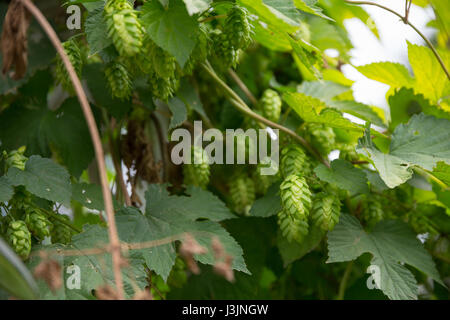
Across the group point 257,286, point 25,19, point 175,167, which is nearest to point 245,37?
point 25,19

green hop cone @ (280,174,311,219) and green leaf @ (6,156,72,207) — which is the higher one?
green leaf @ (6,156,72,207)

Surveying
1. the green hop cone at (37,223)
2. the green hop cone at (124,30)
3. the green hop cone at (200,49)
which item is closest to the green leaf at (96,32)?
the green hop cone at (124,30)

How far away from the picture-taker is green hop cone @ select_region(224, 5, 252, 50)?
90 centimetres

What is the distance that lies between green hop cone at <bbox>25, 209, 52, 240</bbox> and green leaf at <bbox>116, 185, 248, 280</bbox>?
14 centimetres

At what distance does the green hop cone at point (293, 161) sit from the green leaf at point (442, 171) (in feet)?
0.78

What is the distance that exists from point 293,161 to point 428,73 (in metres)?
0.41

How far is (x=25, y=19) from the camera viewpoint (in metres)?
0.73

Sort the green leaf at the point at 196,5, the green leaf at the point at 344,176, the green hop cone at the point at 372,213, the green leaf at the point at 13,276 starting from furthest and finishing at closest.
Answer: the green hop cone at the point at 372,213, the green leaf at the point at 344,176, the green leaf at the point at 196,5, the green leaf at the point at 13,276

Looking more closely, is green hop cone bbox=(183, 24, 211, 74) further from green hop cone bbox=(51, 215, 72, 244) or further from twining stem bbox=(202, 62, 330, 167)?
green hop cone bbox=(51, 215, 72, 244)

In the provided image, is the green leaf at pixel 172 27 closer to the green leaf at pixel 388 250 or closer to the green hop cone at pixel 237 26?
the green hop cone at pixel 237 26

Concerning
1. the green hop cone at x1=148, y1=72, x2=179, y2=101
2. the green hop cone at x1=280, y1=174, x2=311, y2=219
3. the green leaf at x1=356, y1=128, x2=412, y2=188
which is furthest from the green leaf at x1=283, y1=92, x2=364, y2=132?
the green hop cone at x1=148, y1=72, x2=179, y2=101

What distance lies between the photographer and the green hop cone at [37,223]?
2.73 ft

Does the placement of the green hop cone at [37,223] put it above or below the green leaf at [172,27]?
below
